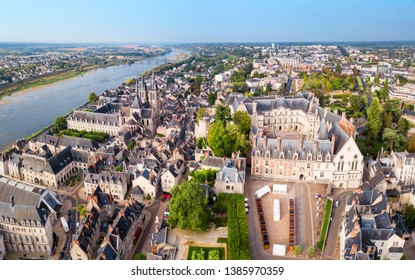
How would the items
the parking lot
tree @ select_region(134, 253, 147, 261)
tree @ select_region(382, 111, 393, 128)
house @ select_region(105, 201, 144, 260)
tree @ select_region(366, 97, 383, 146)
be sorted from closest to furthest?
tree @ select_region(134, 253, 147, 261) → house @ select_region(105, 201, 144, 260) → the parking lot → tree @ select_region(366, 97, 383, 146) → tree @ select_region(382, 111, 393, 128)

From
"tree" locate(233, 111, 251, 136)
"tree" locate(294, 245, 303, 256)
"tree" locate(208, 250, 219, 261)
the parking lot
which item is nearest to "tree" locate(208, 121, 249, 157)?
"tree" locate(233, 111, 251, 136)

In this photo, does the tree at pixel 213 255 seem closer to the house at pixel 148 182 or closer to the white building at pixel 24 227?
the house at pixel 148 182

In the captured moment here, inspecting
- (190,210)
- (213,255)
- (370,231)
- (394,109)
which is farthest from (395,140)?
(213,255)

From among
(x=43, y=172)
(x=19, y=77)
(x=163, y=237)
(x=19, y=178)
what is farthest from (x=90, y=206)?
(x=19, y=77)

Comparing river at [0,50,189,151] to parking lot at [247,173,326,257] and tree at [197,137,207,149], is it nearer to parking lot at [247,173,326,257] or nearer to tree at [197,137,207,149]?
tree at [197,137,207,149]


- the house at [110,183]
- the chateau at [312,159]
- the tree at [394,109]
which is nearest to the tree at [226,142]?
the chateau at [312,159]

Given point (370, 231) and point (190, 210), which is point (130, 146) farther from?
point (370, 231)
